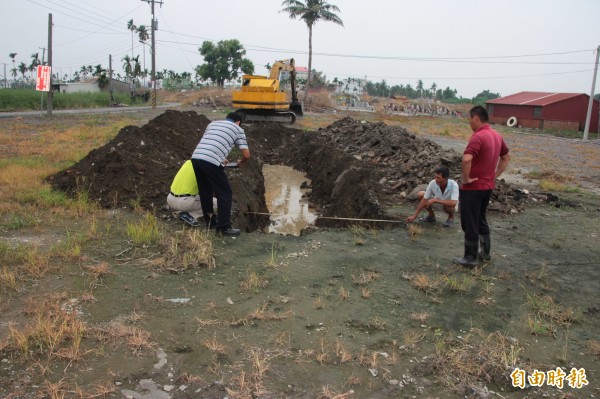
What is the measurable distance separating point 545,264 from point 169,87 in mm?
74603

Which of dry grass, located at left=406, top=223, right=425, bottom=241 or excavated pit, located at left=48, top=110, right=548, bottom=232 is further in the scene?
excavated pit, located at left=48, top=110, right=548, bottom=232

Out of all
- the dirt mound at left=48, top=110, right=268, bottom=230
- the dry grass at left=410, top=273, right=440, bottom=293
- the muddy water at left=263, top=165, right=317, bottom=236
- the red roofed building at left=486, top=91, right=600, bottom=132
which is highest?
the red roofed building at left=486, top=91, right=600, bottom=132

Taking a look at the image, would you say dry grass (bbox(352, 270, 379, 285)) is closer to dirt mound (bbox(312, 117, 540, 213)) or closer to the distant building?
dirt mound (bbox(312, 117, 540, 213))

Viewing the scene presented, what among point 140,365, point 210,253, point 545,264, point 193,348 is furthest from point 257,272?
point 545,264

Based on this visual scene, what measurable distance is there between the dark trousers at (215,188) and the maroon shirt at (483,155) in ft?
10.2

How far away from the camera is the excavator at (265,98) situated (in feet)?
70.2

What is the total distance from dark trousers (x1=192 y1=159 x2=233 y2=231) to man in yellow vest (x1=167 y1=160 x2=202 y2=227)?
7.6 inches

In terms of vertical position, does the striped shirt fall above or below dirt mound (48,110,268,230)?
above

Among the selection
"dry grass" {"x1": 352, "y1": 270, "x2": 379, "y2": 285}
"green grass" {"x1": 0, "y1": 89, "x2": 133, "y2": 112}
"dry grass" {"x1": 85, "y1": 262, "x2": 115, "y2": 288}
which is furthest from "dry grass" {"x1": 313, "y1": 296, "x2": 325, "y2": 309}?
"green grass" {"x1": 0, "y1": 89, "x2": 133, "y2": 112}

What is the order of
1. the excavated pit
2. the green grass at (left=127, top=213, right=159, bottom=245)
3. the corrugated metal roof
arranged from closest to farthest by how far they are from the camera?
the green grass at (left=127, top=213, right=159, bottom=245) < the excavated pit < the corrugated metal roof

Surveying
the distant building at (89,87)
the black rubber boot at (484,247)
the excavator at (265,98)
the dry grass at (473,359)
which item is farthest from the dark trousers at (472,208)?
the distant building at (89,87)

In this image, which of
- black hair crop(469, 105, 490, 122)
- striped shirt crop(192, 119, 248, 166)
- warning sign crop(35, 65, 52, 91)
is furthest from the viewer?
warning sign crop(35, 65, 52, 91)

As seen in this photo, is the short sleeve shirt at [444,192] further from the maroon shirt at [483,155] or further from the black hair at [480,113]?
the black hair at [480,113]

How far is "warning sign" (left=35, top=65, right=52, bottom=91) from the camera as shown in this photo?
24906 millimetres
